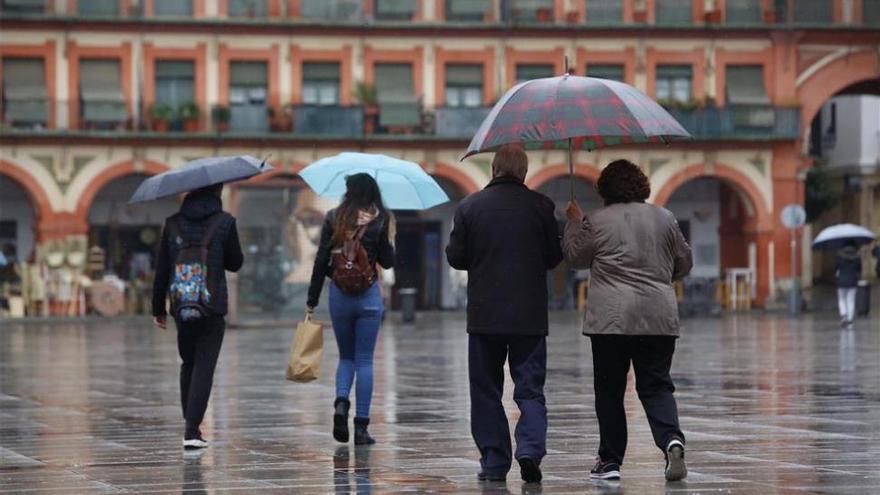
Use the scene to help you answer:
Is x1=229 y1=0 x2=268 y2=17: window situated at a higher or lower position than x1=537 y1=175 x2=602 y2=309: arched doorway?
higher

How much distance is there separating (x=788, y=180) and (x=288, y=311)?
18.6 metres

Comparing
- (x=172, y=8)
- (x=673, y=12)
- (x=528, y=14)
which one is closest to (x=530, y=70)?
(x=528, y=14)

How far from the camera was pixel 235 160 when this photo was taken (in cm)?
1278

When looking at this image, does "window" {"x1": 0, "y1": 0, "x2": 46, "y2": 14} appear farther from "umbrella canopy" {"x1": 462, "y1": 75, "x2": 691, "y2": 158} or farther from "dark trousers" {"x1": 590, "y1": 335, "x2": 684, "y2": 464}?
"dark trousers" {"x1": 590, "y1": 335, "x2": 684, "y2": 464}

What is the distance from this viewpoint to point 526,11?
53.5 meters

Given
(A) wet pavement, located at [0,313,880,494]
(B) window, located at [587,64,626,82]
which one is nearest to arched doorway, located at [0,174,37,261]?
(B) window, located at [587,64,626,82]

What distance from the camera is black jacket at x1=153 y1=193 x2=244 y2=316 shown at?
1245 cm

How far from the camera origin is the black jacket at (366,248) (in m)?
12.6

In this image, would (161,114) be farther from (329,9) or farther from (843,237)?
(843,237)

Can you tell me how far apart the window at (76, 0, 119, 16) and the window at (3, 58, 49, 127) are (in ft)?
5.81

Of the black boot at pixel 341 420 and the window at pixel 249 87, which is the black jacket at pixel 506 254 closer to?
the black boot at pixel 341 420

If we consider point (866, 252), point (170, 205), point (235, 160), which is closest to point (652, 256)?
point (235, 160)

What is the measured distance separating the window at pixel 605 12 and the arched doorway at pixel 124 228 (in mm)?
12650

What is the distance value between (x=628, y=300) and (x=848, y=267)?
28.6m
